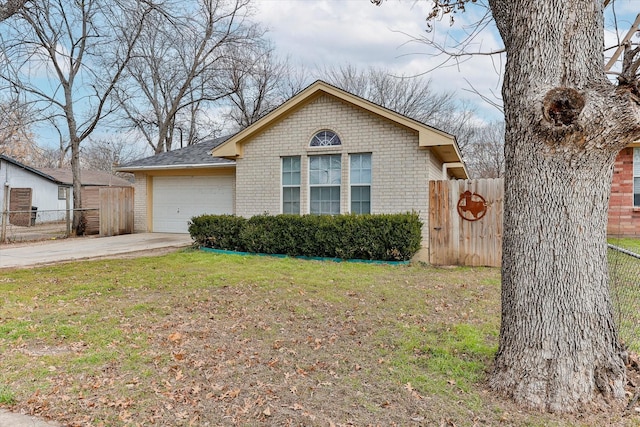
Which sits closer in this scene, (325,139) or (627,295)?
(627,295)

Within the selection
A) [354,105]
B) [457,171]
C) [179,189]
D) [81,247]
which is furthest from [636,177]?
[81,247]

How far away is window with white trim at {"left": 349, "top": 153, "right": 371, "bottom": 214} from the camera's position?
1077 cm

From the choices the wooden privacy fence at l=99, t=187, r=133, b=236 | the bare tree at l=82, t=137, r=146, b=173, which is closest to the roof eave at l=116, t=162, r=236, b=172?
the wooden privacy fence at l=99, t=187, r=133, b=236

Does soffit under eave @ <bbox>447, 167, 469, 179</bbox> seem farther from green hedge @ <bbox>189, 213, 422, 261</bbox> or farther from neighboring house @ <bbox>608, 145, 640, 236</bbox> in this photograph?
green hedge @ <bbox>189, 213, 422, 261</bbox>

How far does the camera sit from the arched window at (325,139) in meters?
11.1

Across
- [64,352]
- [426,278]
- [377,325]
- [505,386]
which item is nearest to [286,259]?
[426,278]

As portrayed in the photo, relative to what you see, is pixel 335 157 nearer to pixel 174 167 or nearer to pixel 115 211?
pixel 174 167

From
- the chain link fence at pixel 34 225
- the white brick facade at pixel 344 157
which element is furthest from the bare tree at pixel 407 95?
the chain link fence at pixel 34 225

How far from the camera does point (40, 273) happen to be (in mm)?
8031

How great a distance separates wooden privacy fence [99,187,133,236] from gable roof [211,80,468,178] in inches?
257

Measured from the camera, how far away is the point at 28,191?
2486 centimetres

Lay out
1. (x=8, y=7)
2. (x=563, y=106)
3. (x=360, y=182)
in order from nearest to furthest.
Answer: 1. (x=563, y=106)
2. (x=8, y=7)
3. (x=360, y=182)

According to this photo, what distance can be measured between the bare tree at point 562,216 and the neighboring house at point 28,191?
2672 cm

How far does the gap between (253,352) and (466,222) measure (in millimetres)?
7083
